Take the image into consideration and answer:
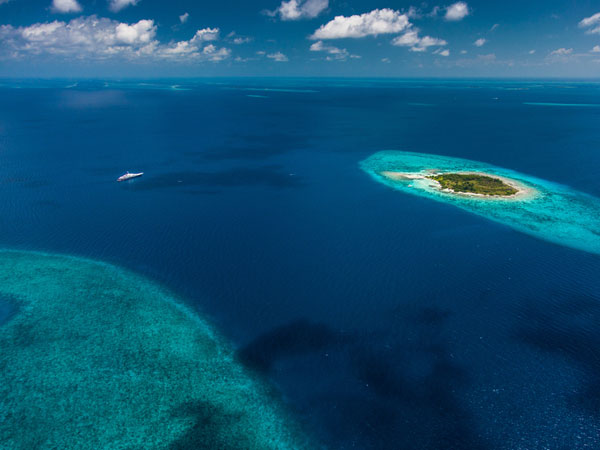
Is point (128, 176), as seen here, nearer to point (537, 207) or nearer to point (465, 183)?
point (465, 183)

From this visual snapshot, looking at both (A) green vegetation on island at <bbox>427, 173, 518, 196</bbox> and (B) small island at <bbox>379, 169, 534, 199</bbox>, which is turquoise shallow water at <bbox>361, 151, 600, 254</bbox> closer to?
(B) small island at <bbox>379, 169, 534, 199</bbox>

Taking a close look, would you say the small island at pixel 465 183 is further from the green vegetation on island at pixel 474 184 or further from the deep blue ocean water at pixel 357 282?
the deep blue ocean water at pixel 357 282

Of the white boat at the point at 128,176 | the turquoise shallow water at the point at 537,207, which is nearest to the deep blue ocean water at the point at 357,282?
the white boat at the point at 128,176

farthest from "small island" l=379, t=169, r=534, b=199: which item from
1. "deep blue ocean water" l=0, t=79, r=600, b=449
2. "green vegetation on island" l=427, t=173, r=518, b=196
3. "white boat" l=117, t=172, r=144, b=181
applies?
"white boat" l=117, t=172, r=144, b=181

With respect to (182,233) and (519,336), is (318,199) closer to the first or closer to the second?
(182,233)

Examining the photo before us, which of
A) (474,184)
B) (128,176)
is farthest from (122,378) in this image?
(474,184)
